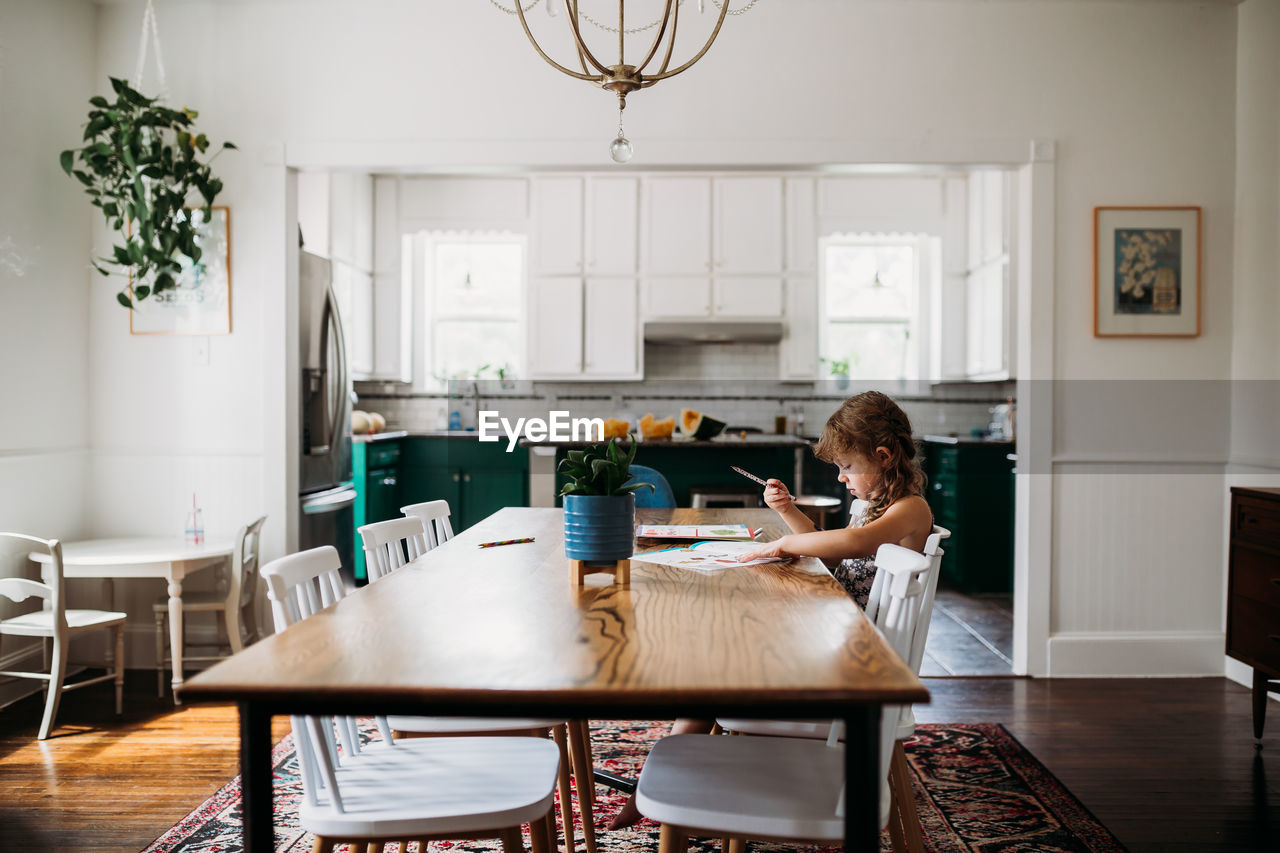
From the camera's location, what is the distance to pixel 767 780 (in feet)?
5.14

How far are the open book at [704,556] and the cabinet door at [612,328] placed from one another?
4.26 metres

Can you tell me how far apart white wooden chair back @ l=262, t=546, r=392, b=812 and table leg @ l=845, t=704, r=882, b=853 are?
30.1 inches

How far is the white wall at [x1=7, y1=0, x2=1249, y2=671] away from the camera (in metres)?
3.84

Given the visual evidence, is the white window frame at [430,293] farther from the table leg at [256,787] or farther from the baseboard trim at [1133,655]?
the table leg at [256,787]

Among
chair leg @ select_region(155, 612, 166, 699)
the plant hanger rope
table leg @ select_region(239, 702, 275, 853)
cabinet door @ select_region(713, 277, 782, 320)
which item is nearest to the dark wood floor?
chair leg @ select_region(155, 612, 166, 699)

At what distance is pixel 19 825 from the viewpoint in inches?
93.8

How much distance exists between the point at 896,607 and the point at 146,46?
3935 millimetres

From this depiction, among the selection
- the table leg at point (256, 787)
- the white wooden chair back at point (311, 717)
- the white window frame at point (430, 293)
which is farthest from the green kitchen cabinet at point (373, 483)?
the table leg at point (256, 787)

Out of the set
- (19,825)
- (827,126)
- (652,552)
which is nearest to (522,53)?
(827,126)

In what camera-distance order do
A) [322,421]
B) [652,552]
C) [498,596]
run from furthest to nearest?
[322,421] → [652,552] → [498,596]

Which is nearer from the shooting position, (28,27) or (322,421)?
(28,27)

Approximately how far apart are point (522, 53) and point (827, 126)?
132 centimetres

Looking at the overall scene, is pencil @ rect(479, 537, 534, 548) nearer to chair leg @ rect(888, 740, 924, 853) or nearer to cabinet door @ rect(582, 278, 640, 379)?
chair leg @ rect(888, 740, 924, 853)

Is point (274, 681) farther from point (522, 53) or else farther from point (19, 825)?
point (522, 53)
